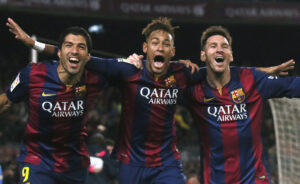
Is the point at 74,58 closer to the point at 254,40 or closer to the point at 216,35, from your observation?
the point at 216,35

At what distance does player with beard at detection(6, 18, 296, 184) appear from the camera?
4.41 m

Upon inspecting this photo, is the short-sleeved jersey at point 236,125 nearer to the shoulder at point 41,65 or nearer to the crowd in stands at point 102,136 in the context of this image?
the shoulder at point 41,65

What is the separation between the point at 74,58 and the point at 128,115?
0.65m

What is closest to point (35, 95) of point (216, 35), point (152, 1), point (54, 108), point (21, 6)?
point (54, 108)

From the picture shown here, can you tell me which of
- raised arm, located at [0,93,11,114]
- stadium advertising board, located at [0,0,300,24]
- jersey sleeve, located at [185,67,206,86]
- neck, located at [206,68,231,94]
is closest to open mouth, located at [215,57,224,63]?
neck, located at [206,68,231,94]

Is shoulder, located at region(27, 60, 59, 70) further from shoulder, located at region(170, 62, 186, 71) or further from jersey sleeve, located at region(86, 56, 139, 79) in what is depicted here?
shoulder, located at region(170, 62, 186, 71)

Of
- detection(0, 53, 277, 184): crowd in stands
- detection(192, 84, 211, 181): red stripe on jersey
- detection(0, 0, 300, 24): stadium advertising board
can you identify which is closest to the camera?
detection(192, 84, 211, 181): red stripe on jersey

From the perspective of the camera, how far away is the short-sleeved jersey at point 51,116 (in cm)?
440

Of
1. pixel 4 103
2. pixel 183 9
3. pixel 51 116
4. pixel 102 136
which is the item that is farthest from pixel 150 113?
pixel 183 9

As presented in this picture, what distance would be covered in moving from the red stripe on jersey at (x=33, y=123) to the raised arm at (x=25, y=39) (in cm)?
26

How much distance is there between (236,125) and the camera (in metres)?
4.32

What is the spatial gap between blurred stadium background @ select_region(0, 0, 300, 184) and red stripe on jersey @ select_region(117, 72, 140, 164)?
5416 mm

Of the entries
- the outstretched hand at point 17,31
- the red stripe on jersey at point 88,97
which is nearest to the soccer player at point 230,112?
the red stripe on jersey at point 88,97

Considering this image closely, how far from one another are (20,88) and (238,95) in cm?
182
